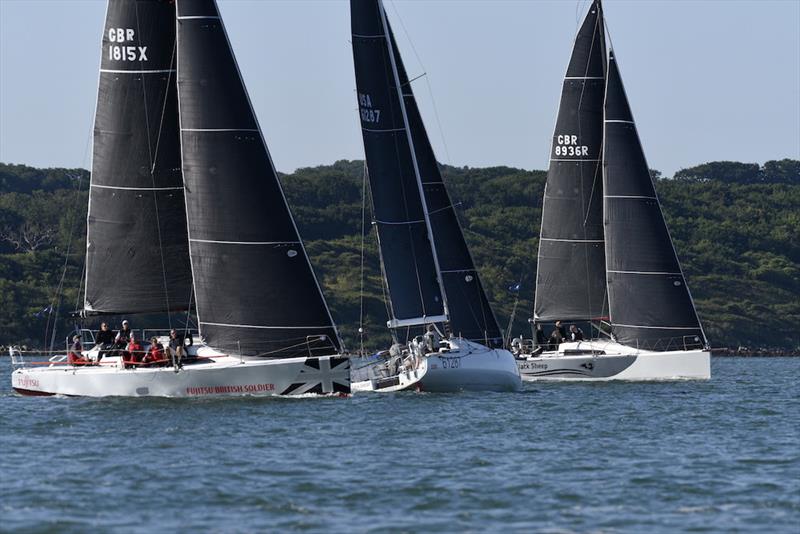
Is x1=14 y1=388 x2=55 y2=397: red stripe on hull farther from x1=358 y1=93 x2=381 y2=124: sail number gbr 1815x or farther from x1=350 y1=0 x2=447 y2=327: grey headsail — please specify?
x1=358 y1=93 x2=381 y2=124: sail number gbr 1815x

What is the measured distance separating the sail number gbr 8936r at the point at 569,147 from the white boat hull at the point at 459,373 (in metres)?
11.3

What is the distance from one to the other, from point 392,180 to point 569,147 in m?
10.5

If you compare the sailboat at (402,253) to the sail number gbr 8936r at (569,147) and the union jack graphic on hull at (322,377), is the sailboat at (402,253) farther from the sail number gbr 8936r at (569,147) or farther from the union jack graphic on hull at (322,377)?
the sail number gbr 8936r at (569,147)

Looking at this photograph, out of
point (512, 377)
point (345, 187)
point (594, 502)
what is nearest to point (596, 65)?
point (512, 377)

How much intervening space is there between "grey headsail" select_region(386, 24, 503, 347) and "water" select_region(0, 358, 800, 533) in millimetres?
5439

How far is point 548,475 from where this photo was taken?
2538 cm

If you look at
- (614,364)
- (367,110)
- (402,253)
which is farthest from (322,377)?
(614,364)

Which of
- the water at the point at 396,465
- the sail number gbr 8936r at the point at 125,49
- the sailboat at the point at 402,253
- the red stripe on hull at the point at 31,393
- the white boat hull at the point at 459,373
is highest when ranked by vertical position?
the sail number gbr 8936r at the point at 125,49

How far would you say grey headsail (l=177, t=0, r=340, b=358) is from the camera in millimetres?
36281

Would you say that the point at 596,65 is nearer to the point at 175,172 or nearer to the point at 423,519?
the point at 175,172

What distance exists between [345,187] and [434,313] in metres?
96.7

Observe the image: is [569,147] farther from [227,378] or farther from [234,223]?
[227,378]

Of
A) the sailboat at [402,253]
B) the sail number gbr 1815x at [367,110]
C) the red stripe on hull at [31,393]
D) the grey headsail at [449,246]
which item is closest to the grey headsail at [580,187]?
the grey headsail at [449,246]

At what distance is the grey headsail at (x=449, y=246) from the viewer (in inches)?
1734
